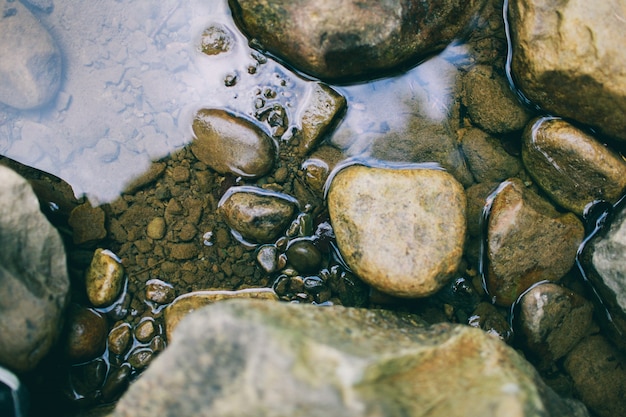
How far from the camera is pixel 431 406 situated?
2021 mm

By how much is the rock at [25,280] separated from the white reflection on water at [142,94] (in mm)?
461

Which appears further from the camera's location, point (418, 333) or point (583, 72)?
point (583, 72)

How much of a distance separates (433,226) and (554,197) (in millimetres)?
875

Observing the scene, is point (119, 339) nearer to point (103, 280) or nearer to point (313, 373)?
point (103, 280)

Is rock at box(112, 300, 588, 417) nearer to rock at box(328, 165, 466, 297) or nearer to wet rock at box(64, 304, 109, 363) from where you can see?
rock at box(328, 165, 466, 297)

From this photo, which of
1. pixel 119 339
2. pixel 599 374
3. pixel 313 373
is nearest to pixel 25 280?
pixel 119 339

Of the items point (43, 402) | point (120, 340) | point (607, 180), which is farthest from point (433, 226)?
point (43, 402)

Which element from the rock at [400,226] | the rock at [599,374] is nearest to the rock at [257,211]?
the rock at [400,226]

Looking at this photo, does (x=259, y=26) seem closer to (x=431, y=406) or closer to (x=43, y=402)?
(x=431, y=406)

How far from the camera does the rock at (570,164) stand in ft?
9.09

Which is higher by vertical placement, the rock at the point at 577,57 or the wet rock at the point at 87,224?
the rock at the point at 577,57

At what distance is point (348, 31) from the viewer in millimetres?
2627

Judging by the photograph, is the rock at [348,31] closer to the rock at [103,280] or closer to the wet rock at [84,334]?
the rock at [103,280]

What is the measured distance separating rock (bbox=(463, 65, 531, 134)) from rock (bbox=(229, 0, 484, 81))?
326mm
